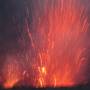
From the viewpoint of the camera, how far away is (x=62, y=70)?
11.1m

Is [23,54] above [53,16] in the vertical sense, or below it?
below

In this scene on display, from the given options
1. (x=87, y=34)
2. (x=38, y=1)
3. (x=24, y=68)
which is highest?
(x=38, y=1)

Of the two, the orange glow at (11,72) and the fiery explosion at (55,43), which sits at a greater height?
the fiery explosion at (55,43)

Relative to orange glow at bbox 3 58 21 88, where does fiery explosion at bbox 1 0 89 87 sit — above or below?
above

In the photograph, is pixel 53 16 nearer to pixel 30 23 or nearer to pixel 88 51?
pixel 30 23

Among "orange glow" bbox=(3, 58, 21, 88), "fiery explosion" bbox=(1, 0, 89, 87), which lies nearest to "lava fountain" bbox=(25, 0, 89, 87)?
"fiery explosion" bbox=(1, 0, 89, 87)

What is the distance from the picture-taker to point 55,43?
452 inches

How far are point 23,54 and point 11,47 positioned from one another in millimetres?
522

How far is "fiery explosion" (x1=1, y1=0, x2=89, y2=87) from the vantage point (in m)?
11.0

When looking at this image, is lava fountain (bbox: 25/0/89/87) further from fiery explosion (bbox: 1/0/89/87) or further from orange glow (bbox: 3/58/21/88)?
orange glow (bbox: 3/58/21/88)

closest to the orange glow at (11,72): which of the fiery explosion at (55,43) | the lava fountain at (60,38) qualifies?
the fiery explosion at (55,43)

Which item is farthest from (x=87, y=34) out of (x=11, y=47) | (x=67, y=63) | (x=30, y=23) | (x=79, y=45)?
(x=11, y=47)

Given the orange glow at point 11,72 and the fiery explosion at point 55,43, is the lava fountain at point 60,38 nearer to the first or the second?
the fiery explosion at point 55,43

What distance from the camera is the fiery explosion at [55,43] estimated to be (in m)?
11.0
